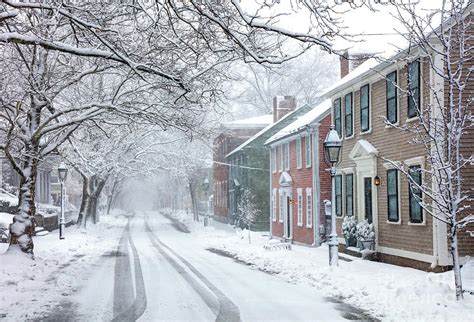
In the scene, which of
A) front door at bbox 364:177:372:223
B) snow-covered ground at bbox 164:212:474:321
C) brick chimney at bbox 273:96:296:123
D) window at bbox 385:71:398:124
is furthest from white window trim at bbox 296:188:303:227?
brick chimney at bbox 273:96:296:123

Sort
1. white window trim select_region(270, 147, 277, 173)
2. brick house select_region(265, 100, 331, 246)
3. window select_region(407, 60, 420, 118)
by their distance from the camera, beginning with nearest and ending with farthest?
window select_region(407, 60, 420, 118)
brick house select_region(265, 100, 331, 246)
white window trim select_region(270, 147, 277, 173)

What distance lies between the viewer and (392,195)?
20281 millimetres

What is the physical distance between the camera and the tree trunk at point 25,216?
62.1 ft

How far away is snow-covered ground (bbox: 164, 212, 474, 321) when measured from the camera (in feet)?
35.1

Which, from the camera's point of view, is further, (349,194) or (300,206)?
(300,206)

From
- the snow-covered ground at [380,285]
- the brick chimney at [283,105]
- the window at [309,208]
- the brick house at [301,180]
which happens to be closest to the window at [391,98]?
the snow-covered ground at [380,285]

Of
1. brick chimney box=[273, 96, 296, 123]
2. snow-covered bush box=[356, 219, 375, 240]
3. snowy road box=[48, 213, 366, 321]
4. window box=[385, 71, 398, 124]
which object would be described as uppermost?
brick chimney box=[273, 96, 296, 123]

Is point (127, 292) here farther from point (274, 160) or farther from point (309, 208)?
point (274, 160)

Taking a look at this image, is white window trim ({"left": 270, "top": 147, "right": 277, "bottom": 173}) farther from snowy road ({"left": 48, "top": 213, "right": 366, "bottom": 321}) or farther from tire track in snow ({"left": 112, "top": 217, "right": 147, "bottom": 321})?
snowy road ({"left": 48, "top": 213, "right": 366, "bottom": 321})

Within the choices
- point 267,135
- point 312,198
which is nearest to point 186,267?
point 312,198

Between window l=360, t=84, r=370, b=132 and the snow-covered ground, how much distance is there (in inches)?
200

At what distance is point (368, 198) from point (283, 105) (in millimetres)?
24253

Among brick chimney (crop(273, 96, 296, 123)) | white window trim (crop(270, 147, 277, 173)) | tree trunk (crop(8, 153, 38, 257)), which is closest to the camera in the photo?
tree trunk (crop(8, 153, 38, 257))

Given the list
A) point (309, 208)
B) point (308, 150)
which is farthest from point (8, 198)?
point (308, 150)
